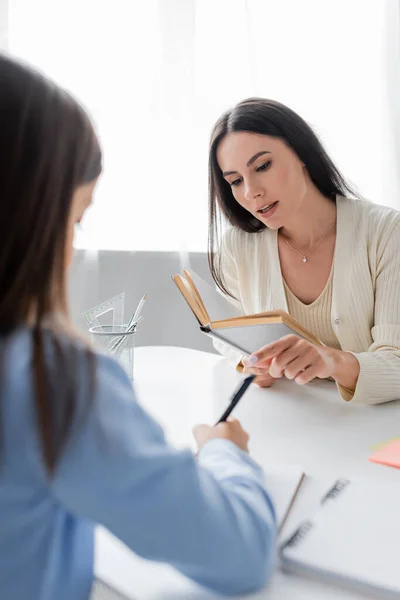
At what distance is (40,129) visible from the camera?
520mm

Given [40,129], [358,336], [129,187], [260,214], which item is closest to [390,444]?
[358,336]

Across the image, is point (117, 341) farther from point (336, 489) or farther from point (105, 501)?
point (105, 501)

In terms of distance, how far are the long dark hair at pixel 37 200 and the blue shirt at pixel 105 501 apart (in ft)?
0.05

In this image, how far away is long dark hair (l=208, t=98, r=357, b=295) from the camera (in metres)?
1.58

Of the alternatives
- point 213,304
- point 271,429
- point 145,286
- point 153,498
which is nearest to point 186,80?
point 145,286

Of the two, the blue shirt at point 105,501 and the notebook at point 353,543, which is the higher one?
the blue shirt at point 105,501

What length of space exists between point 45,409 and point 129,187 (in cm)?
210

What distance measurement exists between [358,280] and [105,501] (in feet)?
3.77

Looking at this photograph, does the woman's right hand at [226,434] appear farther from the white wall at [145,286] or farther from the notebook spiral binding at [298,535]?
the white wall at [145,286]

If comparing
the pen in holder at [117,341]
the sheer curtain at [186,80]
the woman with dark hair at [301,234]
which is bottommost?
the pen in holder at [117,341]

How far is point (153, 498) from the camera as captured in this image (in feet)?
1.66

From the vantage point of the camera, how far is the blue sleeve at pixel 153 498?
485 mm

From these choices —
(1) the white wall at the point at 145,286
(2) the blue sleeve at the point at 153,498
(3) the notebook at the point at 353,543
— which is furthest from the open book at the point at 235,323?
(1) the white wall at the point at 145,286

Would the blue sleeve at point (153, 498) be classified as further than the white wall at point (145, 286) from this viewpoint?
No
